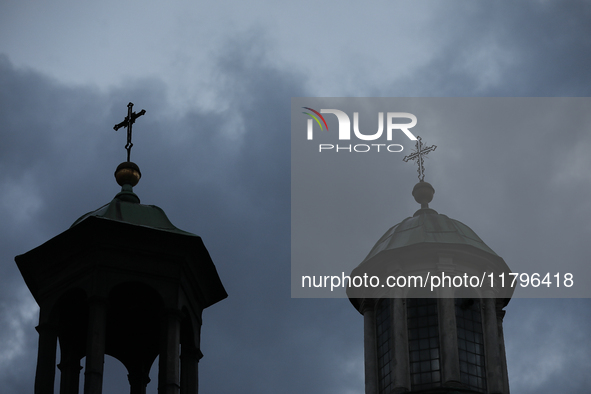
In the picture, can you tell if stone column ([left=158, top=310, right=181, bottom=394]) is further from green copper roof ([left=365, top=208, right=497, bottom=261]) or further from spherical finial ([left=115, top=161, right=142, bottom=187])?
green copper roof ([left=365, top=208, right=497, bottom=261])

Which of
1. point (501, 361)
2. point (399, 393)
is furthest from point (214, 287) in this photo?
point (501, 361)

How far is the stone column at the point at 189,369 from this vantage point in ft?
92.0

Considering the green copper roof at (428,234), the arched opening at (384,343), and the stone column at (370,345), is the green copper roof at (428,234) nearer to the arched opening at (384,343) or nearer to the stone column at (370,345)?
the stone column at (370,345)

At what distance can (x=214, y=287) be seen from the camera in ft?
97.7

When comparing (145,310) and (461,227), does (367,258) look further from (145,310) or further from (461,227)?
(145,310)

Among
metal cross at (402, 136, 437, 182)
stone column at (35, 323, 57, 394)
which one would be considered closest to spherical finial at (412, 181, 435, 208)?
metal cross at (402, 136, 437, 182)

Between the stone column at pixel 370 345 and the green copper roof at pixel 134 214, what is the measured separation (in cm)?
1001

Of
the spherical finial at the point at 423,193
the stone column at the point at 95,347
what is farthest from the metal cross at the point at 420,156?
the stone column at the point at 95,347

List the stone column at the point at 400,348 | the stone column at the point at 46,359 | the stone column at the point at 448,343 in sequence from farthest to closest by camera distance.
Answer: the stone column at the point at 400,348 → the stone column at the point at 448,343 → the stone column at the point at 46,359

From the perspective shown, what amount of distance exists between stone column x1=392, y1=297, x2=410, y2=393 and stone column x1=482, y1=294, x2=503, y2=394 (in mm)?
2256

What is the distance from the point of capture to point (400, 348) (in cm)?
3562

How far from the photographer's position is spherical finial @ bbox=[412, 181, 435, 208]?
40656 mm

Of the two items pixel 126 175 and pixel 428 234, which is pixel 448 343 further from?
pixel 126 175

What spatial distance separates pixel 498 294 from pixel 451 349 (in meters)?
3.39
